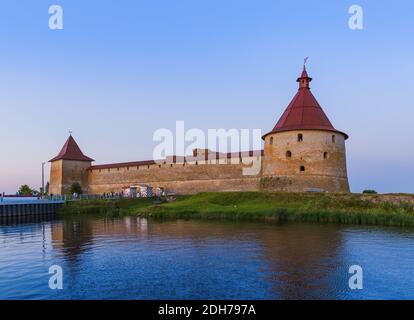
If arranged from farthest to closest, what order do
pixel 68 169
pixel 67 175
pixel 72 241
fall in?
pixel 68 169 → pixel 67 175 → pixel 72 241

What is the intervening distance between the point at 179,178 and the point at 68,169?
616 inches

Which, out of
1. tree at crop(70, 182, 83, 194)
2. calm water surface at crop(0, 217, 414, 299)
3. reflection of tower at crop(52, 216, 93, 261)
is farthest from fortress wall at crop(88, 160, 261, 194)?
reflection of tower at crop(52, 216, 93, 261)

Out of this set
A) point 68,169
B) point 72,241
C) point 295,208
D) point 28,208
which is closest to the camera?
point 72,241

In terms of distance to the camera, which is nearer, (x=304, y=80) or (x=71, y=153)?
(x=304, y=80)

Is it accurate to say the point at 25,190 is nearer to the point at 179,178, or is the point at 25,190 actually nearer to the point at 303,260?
the point at 179,178

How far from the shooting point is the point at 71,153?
43781 millimetres

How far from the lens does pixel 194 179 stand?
34.5 meters

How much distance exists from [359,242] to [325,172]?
1588 cm

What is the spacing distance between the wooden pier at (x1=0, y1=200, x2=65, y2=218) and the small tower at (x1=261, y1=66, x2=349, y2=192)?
1881cm

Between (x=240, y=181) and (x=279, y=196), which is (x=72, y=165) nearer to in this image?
(x=240, y=181)

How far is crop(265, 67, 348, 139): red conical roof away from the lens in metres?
28.4

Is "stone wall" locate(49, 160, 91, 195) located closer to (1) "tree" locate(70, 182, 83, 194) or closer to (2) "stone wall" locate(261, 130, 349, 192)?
(1) "tree" locate(70, 182, 83, 194)

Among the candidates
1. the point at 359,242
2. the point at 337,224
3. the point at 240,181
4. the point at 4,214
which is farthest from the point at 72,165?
the point at 359,242

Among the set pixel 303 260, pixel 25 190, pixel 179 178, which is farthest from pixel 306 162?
pixel 25 190
